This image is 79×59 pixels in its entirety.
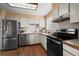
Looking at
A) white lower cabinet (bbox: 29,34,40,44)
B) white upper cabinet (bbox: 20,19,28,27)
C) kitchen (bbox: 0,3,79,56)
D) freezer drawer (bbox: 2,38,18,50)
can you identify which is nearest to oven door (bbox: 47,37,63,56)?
kitchen (bbox: 0,3,79,56)

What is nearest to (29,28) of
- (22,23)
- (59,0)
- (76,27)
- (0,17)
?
(22,23)

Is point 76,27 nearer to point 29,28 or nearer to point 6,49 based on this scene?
point 6,49

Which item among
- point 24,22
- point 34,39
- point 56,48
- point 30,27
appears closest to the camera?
point 56,48

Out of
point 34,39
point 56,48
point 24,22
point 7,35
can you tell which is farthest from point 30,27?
point 56,48

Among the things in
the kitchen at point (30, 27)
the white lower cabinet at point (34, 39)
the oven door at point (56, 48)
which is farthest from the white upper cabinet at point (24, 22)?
the oven door at point (56, 48)

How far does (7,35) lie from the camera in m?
4.60

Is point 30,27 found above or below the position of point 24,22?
below

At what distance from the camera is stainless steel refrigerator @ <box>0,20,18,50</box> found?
14.9ft

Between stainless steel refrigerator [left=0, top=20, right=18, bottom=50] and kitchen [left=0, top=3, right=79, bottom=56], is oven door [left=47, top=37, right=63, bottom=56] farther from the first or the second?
stainless steel refrigerator [left=0, top=20, right=18, bottom=50]

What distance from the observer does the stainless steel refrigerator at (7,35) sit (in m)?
4.54

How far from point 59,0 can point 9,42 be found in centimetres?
407

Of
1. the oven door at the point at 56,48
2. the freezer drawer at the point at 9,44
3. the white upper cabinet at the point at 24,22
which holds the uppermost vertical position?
the white upper cabinet at the point at 24,22

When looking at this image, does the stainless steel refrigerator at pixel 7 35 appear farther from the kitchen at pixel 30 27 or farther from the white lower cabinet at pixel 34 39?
the white lower cabinet at pixel 34 39

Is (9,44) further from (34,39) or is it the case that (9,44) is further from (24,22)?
(24,22)
